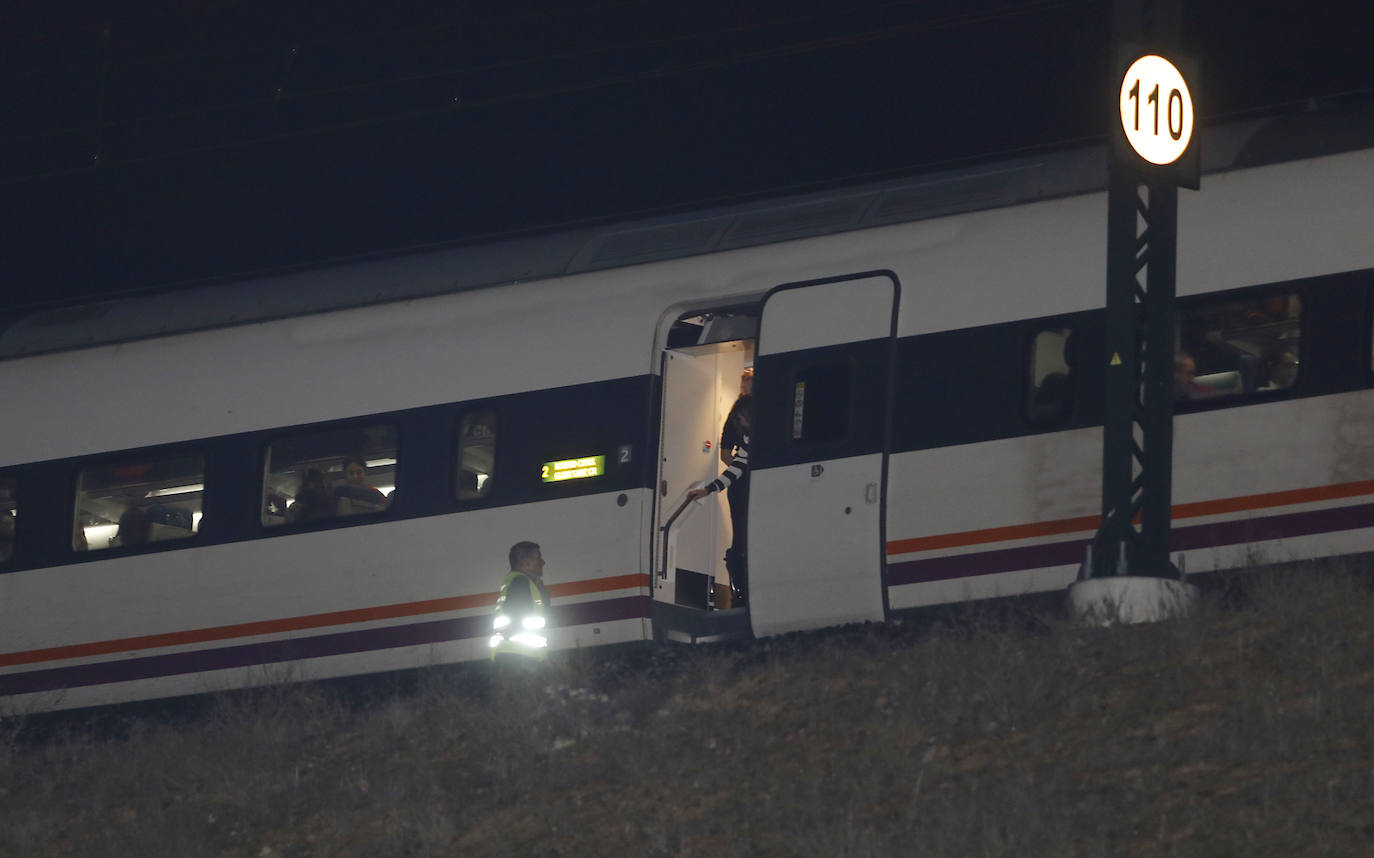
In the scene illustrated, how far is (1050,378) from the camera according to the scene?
14.5 m

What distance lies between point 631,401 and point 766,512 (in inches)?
59.8

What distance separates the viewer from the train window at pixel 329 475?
1688 centimetres

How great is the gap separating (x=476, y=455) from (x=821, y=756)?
17.2 feet

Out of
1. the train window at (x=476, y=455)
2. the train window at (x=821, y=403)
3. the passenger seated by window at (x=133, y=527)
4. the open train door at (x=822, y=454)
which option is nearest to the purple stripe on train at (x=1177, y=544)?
the open train door at (x=822, y=454)

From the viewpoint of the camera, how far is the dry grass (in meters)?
10.4

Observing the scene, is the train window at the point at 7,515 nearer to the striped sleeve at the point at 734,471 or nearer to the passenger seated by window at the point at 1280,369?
the striped sleeve at the point at 734,471

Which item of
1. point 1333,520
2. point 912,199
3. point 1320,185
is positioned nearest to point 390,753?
point 912,199

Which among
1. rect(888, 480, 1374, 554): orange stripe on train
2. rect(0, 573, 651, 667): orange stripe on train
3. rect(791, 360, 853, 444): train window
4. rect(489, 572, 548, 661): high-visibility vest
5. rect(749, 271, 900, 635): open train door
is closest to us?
rect(888, 480, 1374, 554): orange stripe on train

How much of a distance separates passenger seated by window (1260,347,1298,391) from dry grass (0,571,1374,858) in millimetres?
1289

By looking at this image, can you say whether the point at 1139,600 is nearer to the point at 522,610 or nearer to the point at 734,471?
the point at 734,471

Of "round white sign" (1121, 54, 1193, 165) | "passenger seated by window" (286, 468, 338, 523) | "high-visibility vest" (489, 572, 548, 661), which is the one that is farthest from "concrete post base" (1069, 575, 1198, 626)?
"passenger seated by window" (286, 468, 338, 523)

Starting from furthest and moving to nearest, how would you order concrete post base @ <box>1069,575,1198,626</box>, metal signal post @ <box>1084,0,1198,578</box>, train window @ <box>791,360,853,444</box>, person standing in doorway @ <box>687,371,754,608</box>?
person standing in doorway @ <box>687,371,754,608</box>
train window @ <box>791,360,853,444</box>
metal signal post @ <box>1084,0,1198,578</box>
concrete post base @ <box>1069,575,1198,626</box>

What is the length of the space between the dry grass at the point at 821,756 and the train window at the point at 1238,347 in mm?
1375

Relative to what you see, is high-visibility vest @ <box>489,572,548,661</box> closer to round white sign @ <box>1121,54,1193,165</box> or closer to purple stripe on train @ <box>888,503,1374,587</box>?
purple stripe on train @ <box>888,503,1374,587</box>
